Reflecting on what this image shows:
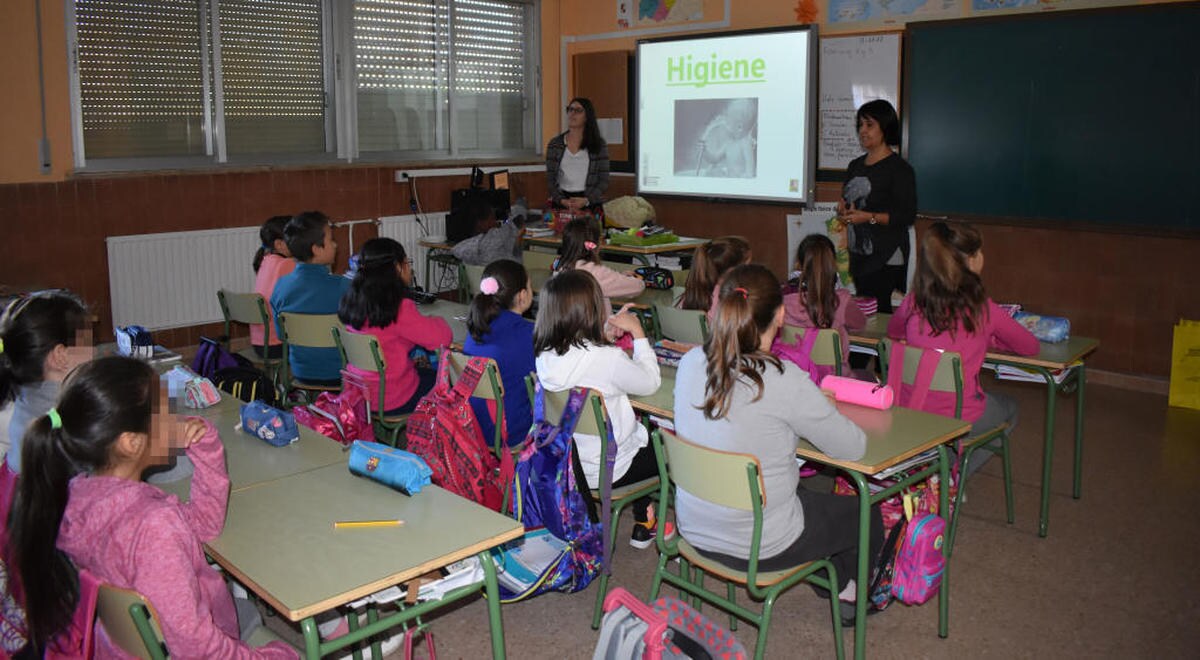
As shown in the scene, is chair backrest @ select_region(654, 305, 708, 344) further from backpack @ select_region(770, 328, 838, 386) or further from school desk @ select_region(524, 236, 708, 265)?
school desk @ select_region(524, 236, 708, 265)

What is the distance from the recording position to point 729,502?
2486 mm

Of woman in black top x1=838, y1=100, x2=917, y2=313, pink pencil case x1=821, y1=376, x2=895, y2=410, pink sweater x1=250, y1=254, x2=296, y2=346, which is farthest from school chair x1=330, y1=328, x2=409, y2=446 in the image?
woman in black top x1=838, y1=100, x2=917, y2=313

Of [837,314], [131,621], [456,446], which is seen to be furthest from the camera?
[837,314]

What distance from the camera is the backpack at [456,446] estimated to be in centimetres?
317

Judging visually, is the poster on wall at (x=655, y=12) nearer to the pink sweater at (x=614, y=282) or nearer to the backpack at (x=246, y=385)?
the pink sweater at (x=614, y=282)

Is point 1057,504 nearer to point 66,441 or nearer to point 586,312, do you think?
point 586,312

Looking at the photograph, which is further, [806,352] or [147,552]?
[806,352]

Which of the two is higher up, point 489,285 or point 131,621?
point 489,285

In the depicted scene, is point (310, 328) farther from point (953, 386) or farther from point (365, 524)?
point (953, 386)

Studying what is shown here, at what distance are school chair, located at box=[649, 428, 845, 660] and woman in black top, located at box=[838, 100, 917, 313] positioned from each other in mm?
2745

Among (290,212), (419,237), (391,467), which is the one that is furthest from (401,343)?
(419,237)

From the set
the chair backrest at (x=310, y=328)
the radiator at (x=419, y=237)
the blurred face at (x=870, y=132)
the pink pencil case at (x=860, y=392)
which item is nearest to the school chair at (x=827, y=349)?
the pink pencil case at (x=860, y=392)

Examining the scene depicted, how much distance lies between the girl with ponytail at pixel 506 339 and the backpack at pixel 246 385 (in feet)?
2.56

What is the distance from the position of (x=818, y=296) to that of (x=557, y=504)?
1491mm
